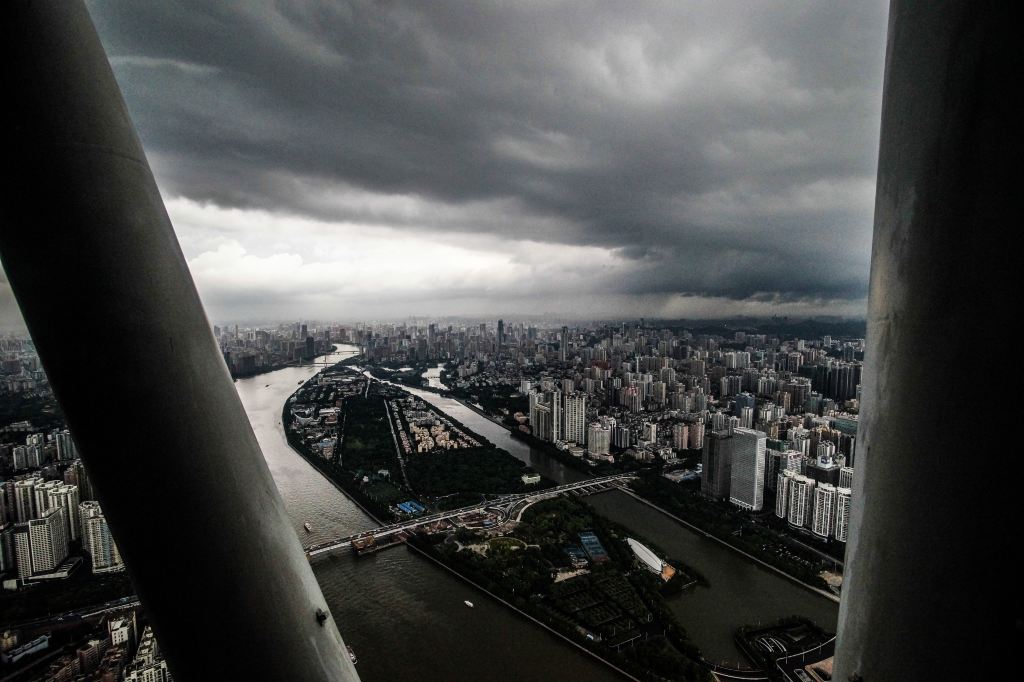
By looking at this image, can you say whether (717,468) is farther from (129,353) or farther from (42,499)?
(129,353)

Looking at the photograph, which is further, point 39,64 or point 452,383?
point 452,383

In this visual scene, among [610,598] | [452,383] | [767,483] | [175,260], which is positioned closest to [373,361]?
[452,383]

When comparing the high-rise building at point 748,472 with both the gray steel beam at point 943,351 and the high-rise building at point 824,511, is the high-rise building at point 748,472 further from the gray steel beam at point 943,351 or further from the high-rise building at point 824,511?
the gray steel beam at point 943,351

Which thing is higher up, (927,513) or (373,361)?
(927,513)

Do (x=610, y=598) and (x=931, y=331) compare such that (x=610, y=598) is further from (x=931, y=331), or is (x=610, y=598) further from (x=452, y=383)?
(x=452, y=383)

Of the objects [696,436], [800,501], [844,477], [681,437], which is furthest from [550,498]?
[696,436]

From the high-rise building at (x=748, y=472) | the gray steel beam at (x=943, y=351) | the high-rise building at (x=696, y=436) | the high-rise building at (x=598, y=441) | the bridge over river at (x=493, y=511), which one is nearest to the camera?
the gray steel beam at (x=943, y=351)

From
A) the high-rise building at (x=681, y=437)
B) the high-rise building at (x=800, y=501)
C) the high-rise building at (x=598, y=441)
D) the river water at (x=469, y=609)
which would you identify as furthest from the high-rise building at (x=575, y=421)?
the high-rise building at (x=800, y=501)
